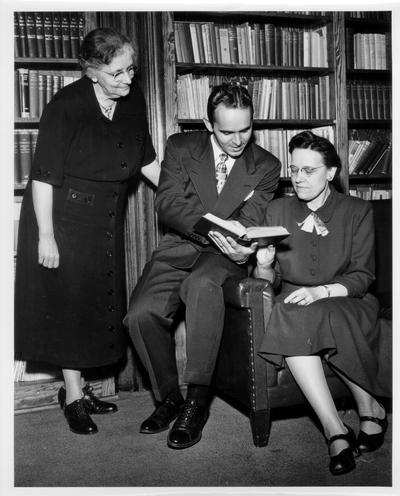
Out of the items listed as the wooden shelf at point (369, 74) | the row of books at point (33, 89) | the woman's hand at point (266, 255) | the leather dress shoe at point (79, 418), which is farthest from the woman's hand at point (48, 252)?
the wooden shelf at point (369, 74)

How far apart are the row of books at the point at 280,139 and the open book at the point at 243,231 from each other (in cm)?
137

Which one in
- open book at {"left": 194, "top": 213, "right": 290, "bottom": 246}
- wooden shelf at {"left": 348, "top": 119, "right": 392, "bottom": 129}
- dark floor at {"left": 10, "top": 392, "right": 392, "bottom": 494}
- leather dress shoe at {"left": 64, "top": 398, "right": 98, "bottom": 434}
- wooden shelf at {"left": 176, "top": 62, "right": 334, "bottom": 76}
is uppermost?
wooden shelf at {"left": 176, "top": 62, "right": 334, "bottom": 76}

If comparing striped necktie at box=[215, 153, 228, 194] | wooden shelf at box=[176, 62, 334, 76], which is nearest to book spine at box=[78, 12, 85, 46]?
wooden shelf at box=[176, 62, 334, 76]

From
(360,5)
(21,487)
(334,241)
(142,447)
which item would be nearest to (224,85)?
(360,5)

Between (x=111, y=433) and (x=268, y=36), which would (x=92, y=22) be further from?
(x=111, y=433)

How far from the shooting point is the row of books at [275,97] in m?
3.41

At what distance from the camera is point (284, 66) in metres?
3.57

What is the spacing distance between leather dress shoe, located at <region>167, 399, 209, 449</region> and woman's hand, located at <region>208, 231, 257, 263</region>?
0.71 metres

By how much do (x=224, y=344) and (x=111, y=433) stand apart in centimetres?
69

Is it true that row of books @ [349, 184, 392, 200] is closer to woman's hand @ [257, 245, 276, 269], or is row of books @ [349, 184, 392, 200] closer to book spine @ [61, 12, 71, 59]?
woman's hand @ [257, 245, 276, 269]

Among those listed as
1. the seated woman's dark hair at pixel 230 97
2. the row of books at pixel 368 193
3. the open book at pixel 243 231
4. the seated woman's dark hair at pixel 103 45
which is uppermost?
the seated woman's dark hair at pixel 103 45

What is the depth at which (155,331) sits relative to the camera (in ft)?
8.92

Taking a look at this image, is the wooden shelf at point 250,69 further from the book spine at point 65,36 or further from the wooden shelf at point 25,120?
the wooden shelf at point 25,120

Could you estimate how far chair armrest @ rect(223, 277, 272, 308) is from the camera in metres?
2.44
